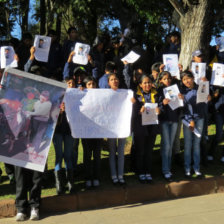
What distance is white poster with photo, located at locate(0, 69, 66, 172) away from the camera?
4809 millimetres

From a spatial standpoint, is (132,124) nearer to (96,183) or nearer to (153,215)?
(96,183)

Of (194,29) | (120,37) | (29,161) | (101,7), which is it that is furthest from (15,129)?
(101,7)

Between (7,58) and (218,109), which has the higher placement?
(7,58)

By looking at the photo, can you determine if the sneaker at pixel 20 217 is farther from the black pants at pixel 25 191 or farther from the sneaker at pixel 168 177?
the sneaker at pixel 168 177

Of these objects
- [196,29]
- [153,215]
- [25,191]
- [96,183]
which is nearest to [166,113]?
[96,183]

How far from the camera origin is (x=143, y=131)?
588 cm

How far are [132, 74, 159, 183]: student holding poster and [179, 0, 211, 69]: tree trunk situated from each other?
2.67m

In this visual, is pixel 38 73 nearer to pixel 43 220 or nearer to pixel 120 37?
pixel 43 220

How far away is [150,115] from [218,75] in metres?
1.72

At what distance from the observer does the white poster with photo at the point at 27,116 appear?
4.81 meters

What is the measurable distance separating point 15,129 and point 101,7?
41.8ft

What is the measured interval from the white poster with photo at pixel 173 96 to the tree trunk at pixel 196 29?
8.14ft

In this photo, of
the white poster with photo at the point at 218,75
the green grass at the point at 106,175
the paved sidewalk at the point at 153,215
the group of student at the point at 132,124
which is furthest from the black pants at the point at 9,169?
the white poster with photo at the point at 218,75

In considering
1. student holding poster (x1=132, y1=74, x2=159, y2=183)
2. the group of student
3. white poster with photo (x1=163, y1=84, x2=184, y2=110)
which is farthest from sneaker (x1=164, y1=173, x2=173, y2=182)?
white poster with photo (x1=163, y1=84, x2=184, y2=110)
